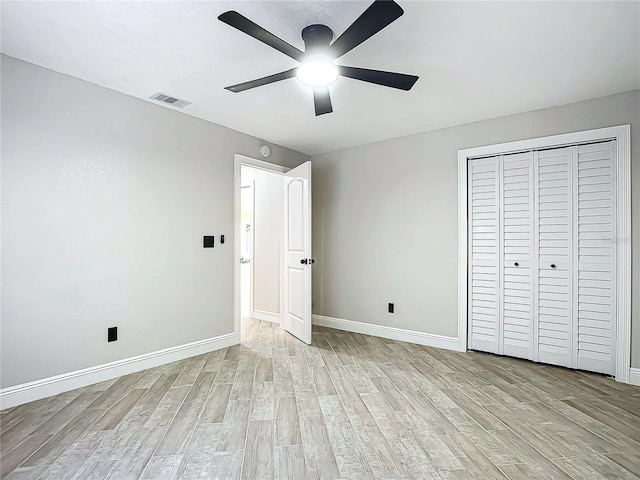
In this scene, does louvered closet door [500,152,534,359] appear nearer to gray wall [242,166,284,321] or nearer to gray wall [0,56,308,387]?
gray wall [242,166,284,321]

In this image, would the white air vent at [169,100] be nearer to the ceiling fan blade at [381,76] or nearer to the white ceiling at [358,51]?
the white ceiling at [358,51]

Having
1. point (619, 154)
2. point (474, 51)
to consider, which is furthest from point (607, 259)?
point (474, 51)

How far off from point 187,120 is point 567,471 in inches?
156

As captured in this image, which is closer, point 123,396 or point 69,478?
point 69,478

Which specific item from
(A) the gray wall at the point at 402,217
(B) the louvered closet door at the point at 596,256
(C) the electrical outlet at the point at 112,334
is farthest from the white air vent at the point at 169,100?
(B) the louvered closet door at the point at 596,256

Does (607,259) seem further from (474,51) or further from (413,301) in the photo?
(474,51)

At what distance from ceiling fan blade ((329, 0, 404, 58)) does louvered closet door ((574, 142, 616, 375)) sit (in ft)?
8.67

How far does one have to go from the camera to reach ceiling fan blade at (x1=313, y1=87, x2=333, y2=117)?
7.74 ft

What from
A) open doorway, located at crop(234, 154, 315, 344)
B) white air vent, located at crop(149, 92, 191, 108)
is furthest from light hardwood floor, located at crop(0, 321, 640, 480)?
white air vent, located at crop(149, 92, 191, 108)

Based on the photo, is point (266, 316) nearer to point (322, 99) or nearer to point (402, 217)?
point (402, 217)

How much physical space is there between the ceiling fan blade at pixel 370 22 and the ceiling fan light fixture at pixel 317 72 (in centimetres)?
16

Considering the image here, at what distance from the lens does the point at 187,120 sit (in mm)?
3605

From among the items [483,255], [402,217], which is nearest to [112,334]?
[402,217]

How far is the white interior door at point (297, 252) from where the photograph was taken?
413cm
